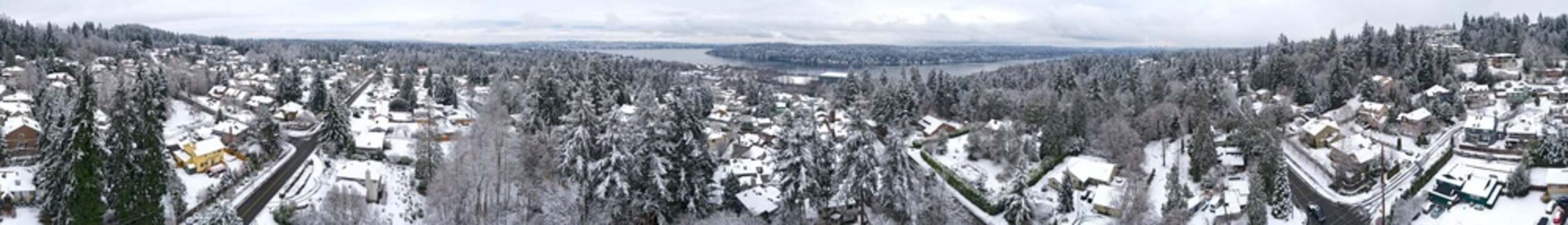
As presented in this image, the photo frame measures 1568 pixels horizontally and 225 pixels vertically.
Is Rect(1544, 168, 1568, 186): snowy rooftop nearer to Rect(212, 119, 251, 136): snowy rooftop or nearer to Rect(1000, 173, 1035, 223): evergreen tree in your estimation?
Rect(1000, 173, 1035, 223): evergreen tree

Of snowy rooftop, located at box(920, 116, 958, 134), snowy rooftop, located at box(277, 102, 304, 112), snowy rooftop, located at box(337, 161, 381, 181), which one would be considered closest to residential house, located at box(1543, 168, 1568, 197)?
snowy rooftop, located at box(920, 116, 958, 134)

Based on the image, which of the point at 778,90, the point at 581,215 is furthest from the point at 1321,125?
the point at 778,90

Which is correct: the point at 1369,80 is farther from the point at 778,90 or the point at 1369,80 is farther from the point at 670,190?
the point at 778,90

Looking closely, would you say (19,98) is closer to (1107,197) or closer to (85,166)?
(85,166)

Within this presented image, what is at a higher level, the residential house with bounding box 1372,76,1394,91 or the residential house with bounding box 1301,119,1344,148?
the residential house with bounding box 1372,76,1394,91

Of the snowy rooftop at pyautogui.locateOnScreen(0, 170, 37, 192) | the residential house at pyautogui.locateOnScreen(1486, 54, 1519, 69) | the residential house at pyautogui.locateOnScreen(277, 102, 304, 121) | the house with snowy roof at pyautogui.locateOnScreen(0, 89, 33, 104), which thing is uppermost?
the residential house at pyautogui.locateOnScreen(1486, 54, 1519, 69)

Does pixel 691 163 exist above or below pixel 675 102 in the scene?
below
